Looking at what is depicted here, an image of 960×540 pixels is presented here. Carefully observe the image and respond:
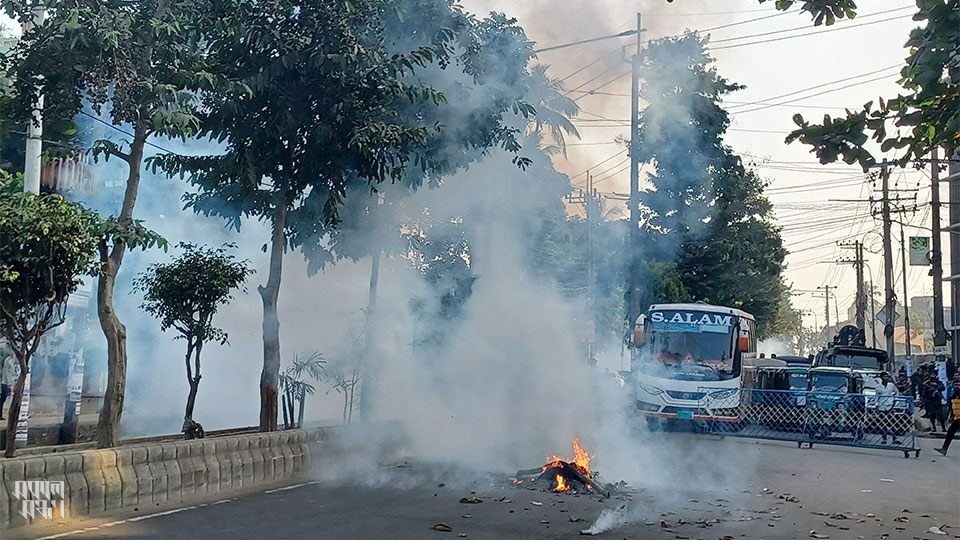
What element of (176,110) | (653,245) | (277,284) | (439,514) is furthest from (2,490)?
(653,245)

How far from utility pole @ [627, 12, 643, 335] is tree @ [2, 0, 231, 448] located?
1092 centimetres

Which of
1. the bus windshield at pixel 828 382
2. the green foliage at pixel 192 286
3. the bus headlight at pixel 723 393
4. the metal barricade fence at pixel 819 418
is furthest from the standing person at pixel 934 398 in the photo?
the green foliage at pixel 192 286

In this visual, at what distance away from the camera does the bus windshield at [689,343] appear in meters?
20.5

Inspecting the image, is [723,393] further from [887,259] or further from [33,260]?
[887,259]

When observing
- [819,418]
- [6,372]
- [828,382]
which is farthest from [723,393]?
[6,372]

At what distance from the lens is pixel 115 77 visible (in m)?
9.71

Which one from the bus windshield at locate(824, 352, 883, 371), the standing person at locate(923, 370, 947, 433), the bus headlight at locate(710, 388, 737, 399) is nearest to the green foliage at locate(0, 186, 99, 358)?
the bus headlight at locate(710, 388, 737, 399)

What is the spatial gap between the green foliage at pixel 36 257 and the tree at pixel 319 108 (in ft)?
9.99

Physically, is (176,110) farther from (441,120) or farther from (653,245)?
(653,245)

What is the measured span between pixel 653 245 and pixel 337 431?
1772 cm

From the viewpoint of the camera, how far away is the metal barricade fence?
17.2m

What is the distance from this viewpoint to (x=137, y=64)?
9969mm

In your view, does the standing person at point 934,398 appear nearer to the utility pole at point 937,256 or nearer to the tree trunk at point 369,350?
the utility pole at point 937,256

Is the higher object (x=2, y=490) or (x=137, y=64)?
(x=137, y=64)
